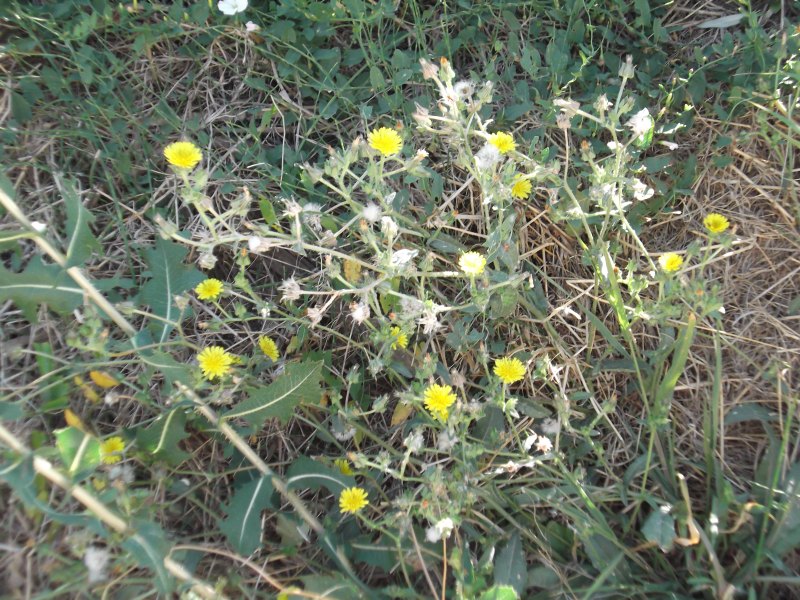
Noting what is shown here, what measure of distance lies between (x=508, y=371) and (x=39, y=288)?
38.5 inches

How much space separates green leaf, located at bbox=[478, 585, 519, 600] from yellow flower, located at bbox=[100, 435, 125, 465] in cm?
80

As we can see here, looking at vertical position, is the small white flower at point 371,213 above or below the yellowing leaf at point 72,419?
above

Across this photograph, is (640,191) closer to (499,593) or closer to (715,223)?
(715,223)

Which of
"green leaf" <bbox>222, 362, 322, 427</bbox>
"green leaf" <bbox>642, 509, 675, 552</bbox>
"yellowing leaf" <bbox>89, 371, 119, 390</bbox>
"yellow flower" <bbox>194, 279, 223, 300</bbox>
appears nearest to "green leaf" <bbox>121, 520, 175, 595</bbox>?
"green leaf" <bbox>222, 362, 322, 427</bbox>

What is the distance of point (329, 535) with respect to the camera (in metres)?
1.49

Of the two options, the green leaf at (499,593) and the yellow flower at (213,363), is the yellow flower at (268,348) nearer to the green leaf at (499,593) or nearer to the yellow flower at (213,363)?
the yellow flower at (213,363)

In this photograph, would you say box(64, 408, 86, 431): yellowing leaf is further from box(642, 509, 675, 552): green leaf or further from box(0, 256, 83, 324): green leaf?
box(642, 509, 675, 552): green leaf

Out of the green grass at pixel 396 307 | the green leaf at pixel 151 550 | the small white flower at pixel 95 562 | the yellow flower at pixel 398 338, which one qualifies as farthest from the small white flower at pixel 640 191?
the small white flower at pixel 95 562

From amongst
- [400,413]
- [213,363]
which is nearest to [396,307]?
[400,413]

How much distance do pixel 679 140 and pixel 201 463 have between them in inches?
58.4

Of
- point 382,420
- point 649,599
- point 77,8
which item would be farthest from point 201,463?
point 77,8

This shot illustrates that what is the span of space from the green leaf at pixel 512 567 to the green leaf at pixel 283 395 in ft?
1.74

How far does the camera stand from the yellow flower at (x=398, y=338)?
1.51m

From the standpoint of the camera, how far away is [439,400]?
1.44 metres
